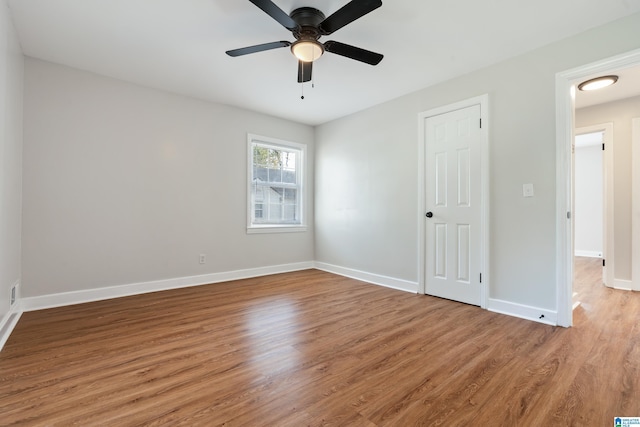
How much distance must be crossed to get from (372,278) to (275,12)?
3372 millimetres

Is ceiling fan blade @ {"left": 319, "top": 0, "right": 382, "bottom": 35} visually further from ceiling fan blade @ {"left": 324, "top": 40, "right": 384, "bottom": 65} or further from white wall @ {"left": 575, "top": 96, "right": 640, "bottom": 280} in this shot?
white wall @ {"left": 575, "top": 96, "right": 640, "bottom": 280}

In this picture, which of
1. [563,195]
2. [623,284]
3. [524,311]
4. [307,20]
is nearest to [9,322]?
[307,20]

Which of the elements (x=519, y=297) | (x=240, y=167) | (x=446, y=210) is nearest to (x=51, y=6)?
(x=240, y=167)

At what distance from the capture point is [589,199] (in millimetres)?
6477

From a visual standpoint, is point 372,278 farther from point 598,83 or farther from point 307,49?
point 598,83

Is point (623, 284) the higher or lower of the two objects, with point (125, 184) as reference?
lower

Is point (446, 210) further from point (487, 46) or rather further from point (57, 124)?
point (57, 124)

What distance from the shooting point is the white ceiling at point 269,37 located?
2.16m

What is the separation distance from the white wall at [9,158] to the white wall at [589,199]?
8928 mm

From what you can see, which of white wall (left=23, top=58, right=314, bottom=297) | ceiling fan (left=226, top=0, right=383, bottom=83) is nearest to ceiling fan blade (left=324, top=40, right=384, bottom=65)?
ceiling fan (left=226, top=0, right=383, bottom=83)

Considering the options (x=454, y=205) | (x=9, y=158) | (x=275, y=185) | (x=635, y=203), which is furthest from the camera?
(x=275, y=185)

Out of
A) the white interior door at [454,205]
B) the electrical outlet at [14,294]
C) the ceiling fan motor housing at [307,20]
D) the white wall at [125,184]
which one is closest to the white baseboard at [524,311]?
the white interior door at [454,205]

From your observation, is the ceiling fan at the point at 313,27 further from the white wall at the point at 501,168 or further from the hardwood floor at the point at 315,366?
the hardwood floor at the point at 315,366

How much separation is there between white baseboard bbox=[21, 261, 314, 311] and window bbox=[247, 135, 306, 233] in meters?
0.67
